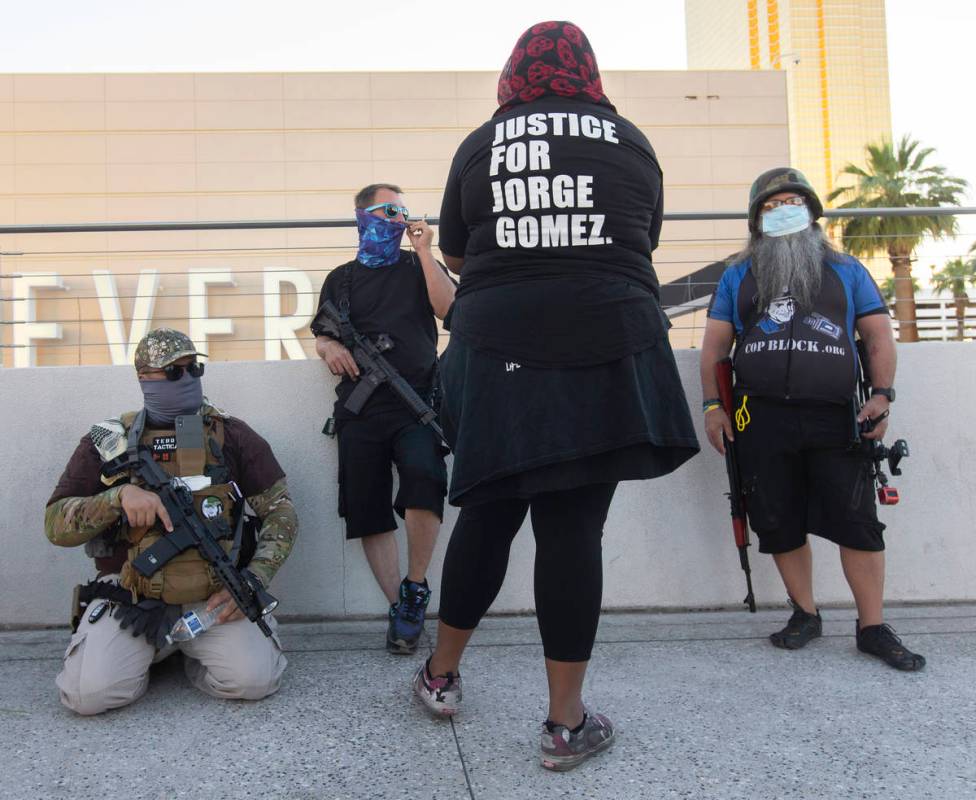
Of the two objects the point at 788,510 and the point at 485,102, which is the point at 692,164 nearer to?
the point at 485,102

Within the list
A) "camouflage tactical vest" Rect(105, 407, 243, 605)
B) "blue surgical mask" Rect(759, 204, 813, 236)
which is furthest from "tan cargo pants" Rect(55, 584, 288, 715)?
"blue surgical mask" Rect(759, 204, 813, 236)

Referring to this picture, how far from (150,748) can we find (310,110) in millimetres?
24601

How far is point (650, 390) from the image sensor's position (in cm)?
218

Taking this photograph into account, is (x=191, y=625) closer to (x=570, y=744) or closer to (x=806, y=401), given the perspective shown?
(x=570, y=744)

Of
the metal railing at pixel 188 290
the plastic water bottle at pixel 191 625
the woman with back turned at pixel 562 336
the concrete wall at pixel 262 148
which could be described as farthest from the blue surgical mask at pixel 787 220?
the concrete wall at pixel 262 148

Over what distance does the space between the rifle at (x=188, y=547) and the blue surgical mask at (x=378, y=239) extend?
1.23 meters

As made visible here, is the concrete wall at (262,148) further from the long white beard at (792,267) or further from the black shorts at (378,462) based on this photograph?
the long white beard at (792,267)

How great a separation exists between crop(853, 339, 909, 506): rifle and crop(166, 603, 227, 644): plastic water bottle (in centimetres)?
230

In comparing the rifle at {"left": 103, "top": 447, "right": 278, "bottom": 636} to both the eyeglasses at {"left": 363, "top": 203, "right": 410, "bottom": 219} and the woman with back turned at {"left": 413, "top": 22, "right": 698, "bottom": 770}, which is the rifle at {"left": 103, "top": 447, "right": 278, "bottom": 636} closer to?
the woman with back turned at {"left": 413, "top": 22, "right": 698, "bottom": 770}

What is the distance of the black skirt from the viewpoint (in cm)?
210

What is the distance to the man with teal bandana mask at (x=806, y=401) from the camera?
319 cm

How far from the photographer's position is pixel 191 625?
108 inches

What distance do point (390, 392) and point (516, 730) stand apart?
1435 millimetres

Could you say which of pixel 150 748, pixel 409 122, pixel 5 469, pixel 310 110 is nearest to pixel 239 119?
pixel 310 110
